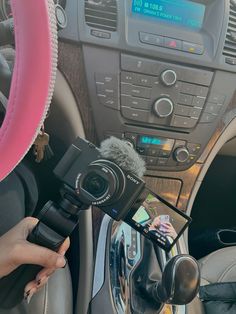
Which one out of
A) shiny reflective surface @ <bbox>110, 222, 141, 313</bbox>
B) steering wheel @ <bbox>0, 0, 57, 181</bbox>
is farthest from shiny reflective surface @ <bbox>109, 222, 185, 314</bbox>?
steering wheel @ <bbox>0, 0, 57, 181</bbox>

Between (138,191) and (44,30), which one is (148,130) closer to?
(138,191)

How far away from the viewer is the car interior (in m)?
0.79

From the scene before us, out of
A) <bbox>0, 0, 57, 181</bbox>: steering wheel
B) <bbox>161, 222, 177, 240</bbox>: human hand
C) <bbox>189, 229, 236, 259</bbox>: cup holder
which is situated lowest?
<bbox>189, 229, 236, 259</bbox>: cup holder

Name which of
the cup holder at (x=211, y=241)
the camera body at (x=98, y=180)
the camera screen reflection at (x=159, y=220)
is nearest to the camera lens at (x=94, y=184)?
the camera body at (x=98, y=180)

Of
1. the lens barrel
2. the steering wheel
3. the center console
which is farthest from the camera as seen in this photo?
the center console

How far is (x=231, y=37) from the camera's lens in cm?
94

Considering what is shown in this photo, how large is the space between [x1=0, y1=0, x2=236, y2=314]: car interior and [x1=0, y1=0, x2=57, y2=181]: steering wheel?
41 cm

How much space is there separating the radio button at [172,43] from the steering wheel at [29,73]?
0.61 m

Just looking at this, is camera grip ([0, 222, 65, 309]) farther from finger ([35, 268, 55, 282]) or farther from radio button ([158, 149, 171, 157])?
radio button ([158, 149, 171, 157])

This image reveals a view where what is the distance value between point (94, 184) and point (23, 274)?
193mm

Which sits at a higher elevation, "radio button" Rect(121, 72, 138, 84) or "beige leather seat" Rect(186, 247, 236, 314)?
"radio button" Rect(121, 72, 138, 84)

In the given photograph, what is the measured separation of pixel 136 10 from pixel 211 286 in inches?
21.5

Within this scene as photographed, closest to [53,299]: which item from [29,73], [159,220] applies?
[159,220]

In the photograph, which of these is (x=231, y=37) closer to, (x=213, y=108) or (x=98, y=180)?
(x=213, y=108)
